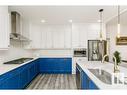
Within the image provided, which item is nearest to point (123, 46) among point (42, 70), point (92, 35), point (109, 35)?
point (109, 35)

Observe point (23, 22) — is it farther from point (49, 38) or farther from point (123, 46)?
point (123, 46)

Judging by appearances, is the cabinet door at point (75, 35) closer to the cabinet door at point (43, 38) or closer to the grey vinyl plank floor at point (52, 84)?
the cabinet door at point (43, 38)

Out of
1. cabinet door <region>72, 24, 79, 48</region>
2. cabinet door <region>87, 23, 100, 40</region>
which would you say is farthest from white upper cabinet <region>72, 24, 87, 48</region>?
cabinet door <region>87, 23, 100, 40</region>

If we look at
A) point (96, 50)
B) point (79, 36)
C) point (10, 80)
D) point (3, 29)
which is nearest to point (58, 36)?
point (79, 36)

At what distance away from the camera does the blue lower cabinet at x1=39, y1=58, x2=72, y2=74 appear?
326 inches

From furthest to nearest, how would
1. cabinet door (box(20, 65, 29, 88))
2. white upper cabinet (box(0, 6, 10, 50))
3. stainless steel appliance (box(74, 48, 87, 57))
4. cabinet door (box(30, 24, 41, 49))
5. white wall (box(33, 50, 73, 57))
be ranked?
white wall (box(33, 50, 73, 57))
cabinet door (box(30, 24, 41, 49))
stainless steel appliance (box(74, 48, 87, 57))
cabinet door (box(20, 65, 29, 88))
white upper cabinet (box(0, 6, 10, 50))

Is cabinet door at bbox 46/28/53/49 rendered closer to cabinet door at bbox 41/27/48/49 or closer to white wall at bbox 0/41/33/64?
cabinet door at bbox 41/27/48/49

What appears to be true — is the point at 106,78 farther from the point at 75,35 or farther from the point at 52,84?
the point at 75,35

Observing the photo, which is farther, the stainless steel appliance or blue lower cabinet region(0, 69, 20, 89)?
the stainless steel appliance

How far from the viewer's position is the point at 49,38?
848cm

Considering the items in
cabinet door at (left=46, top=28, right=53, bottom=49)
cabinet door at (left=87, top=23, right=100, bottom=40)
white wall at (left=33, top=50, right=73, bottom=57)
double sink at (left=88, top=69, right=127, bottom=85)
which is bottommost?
double sink at (left=88, top=69, right=127, bottom=85)

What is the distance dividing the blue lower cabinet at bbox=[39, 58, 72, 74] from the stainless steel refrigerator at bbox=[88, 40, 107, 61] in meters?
1.08

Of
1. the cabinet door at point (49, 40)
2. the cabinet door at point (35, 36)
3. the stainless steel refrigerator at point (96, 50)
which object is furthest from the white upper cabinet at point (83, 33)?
the cabinet door at point (35, 36)

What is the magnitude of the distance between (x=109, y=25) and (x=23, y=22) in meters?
4.35
